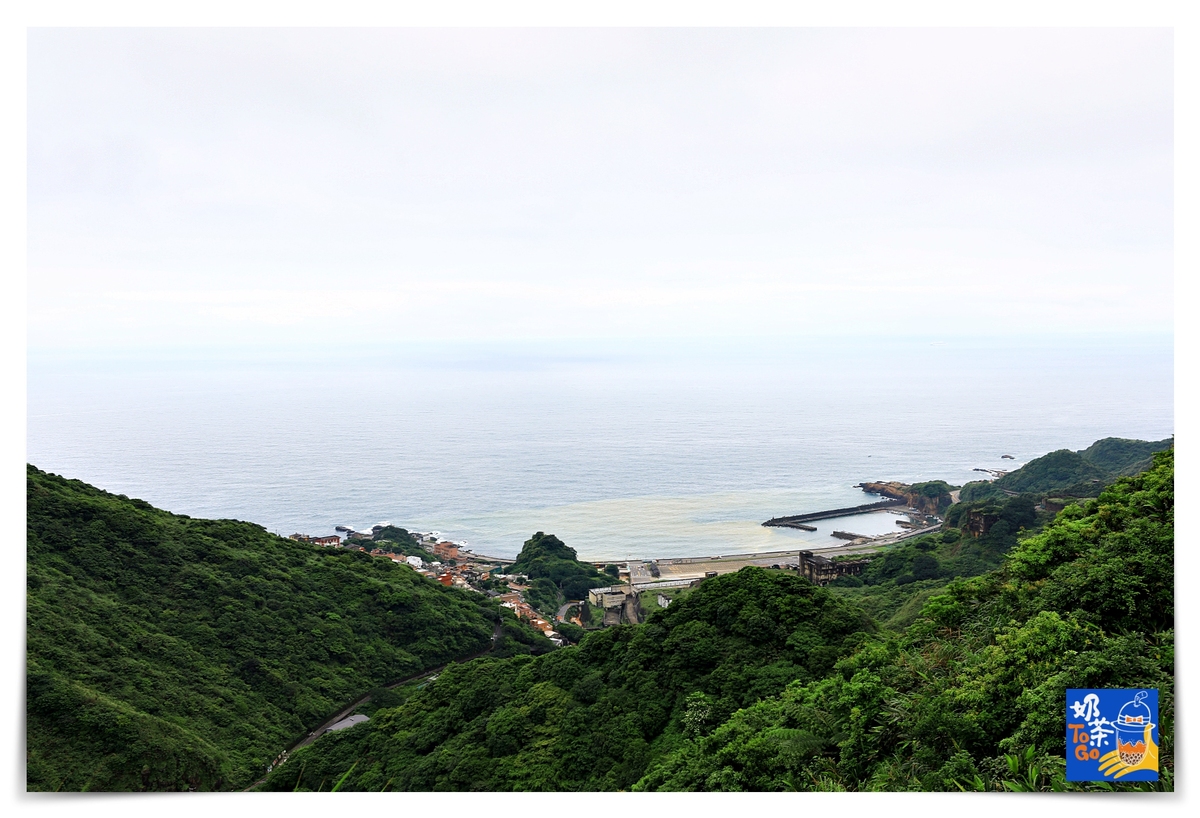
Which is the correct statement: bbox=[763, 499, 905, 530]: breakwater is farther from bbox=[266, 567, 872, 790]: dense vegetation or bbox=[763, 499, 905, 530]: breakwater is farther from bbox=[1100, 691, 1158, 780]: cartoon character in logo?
bbox=[1100, 691, 1158, 780]: cartoon character in logo

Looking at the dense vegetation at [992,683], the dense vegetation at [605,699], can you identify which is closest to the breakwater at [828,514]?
the dense vegetation at [605,699]

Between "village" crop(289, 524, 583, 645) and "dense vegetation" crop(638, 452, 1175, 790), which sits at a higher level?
"dense vegetation" crop(638, 452, 1175, 790)

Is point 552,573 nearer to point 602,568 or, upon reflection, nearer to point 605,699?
point 602,568

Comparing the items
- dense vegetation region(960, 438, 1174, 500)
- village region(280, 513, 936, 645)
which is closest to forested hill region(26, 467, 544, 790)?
village region(280, 513, 936, 645)

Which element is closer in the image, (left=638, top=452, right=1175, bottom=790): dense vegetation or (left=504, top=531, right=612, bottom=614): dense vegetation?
(left=638, top=452, right=1175, bottom=790): dense vegetation

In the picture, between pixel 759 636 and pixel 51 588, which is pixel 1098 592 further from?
pixel 51 588

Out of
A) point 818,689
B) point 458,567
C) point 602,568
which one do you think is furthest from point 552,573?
point 818,689

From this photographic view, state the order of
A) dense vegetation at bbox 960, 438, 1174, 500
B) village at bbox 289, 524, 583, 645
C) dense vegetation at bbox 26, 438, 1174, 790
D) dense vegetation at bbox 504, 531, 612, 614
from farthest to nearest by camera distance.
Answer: dense vegetation at bbox 960, 438, 1174, 500, dense vegetation at bbox 504, 531, 612, 614, village at bbox 289, 524, 583, 645, dense vegetation at bbox 26, 438, 1174, 790
